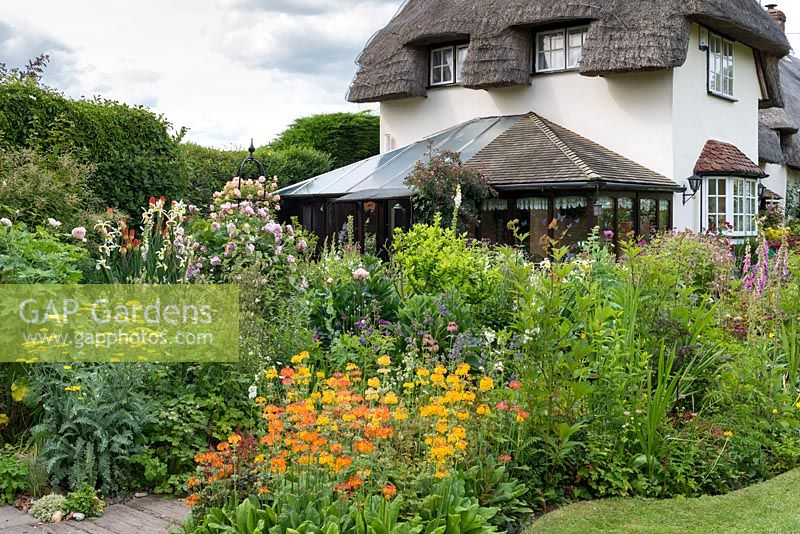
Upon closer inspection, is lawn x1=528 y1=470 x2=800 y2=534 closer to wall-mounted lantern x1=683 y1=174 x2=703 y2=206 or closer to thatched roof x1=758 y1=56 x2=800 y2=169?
wall-mounted lantern x1=683 y1=174 x2=703 y2=206

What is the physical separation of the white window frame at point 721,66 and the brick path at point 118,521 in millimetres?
15891

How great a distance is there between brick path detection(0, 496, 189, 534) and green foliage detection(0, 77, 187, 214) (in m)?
6.97

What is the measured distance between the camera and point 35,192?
7.90m

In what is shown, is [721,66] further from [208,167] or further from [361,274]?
[361,274]

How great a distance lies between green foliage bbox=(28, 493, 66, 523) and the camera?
4.14 metres

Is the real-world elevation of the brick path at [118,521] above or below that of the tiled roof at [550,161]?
below

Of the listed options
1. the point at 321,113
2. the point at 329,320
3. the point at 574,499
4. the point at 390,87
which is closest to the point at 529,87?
the point at 390,87

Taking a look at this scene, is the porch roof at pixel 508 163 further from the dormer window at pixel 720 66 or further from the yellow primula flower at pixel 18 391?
the yellow primula flower at pixel 18 391

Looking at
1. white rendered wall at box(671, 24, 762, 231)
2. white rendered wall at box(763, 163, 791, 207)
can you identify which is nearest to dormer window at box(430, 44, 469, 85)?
white rendered wall at box(671, 24, 762, 231)

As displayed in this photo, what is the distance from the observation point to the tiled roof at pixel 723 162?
16.6 meters

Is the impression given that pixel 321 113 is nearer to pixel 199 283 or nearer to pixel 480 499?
pixel 199 283

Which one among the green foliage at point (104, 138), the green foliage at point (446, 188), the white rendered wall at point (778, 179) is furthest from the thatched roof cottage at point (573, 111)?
the green foliage at point (104, 138)

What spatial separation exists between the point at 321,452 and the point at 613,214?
12.2 m

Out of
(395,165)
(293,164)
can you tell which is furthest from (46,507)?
(293,164)
